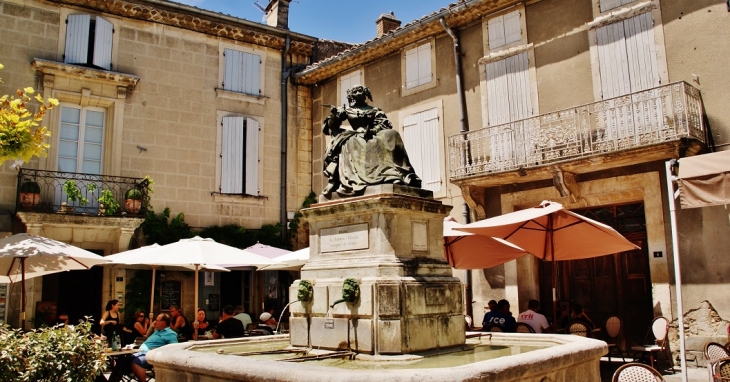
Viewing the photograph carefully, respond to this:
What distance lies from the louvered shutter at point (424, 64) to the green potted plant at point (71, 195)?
27.0 ft

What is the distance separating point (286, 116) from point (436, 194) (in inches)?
218

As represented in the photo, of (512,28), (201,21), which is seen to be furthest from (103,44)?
(512,28)

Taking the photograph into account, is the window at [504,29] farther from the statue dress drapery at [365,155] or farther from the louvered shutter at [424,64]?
the statue dress drapery at [365,155]

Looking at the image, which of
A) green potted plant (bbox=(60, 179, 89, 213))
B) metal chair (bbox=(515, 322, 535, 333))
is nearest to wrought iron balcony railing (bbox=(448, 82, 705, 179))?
metal chair (bbox=(515, 322, 535, 333))

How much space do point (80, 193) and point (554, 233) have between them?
33.9 ft

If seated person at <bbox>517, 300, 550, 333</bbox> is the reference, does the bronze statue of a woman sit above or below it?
above

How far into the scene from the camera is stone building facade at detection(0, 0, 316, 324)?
1438cm

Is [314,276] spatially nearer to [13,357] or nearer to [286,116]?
[13,357]

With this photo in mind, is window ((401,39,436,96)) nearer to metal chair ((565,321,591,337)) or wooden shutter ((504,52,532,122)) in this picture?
wooden shutter ((504,52,532,122))

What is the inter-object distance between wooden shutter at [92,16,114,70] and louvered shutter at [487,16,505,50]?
9.07m

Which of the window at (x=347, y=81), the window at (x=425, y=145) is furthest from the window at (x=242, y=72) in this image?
the window at (x=425, y=145)

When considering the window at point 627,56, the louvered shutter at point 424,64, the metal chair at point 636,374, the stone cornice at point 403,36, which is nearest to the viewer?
the metal chair at point 636,374

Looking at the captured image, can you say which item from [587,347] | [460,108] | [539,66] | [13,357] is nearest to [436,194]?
[460,108]

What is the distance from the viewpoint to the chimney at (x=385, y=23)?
1753cm
